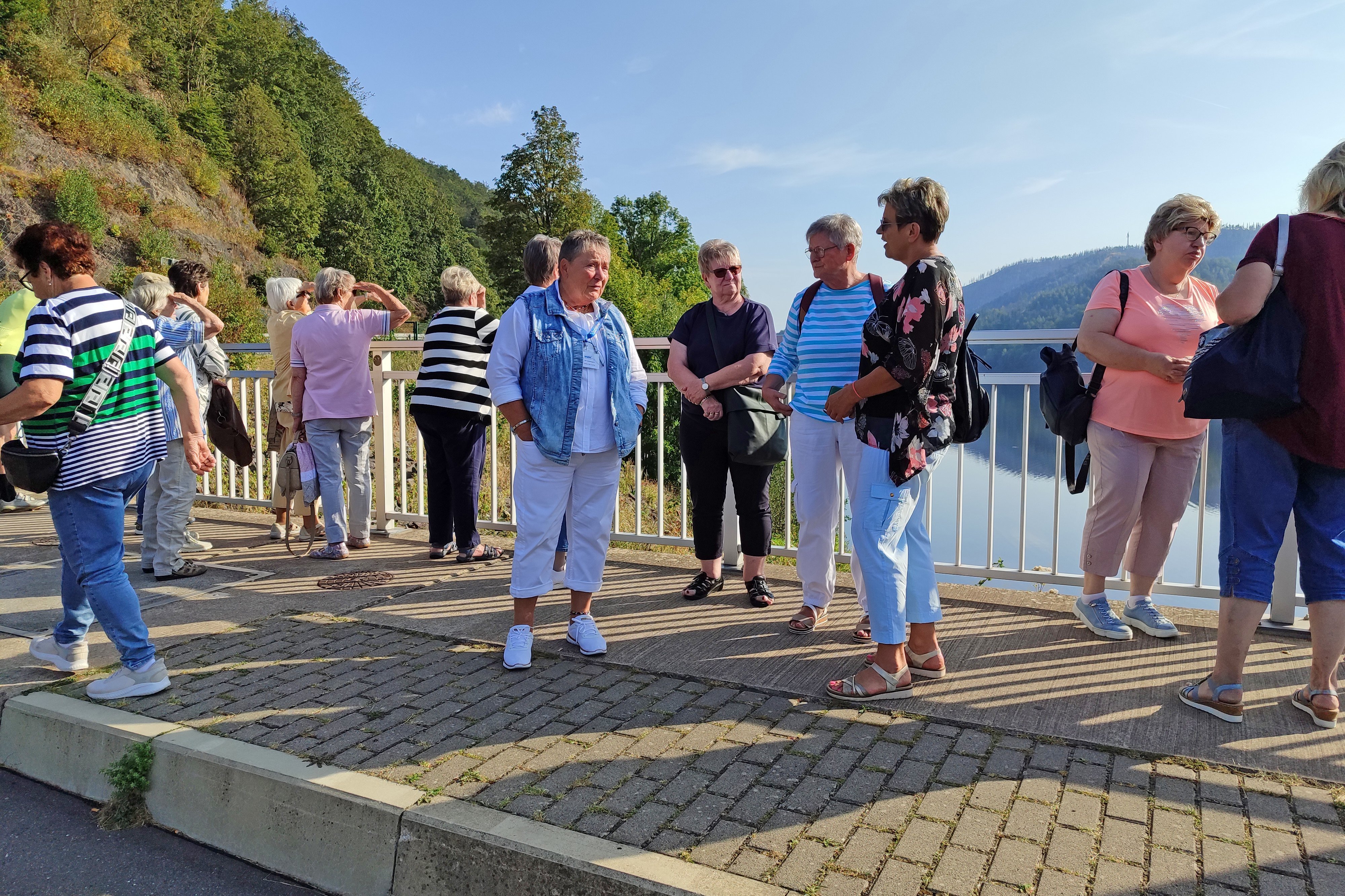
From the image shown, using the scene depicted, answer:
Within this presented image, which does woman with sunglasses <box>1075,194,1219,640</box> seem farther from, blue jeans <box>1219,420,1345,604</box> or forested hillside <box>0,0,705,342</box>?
forested hillside <box>0,0,705,342</box>

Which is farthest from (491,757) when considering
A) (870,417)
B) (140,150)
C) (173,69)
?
(173,69)

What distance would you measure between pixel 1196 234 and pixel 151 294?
18.6 feet

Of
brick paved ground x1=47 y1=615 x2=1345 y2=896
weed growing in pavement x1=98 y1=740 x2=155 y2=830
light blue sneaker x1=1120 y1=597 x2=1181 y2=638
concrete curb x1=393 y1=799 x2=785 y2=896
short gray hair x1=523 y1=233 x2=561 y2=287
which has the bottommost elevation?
weed growing in pavement x1=98 y1=740 x2=155 y2=830

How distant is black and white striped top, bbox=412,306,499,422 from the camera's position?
566cm

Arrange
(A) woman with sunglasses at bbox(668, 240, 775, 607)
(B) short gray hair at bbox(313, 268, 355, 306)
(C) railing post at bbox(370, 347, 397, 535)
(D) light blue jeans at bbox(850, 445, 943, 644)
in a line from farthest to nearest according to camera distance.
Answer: (C) railing post at bbox(370, 347, 397, 535) < (B) short gray hair at bbox(313, 268, 355, 306) < (A) woman with sunglasses at bbox(668, 240, 775, 607) < (D) light blue jeans at bbox(850, 445, 943, 644)

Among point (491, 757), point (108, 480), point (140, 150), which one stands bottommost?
point (491, 757)

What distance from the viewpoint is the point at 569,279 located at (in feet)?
12.9

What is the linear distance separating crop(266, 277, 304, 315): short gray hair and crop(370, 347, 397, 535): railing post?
2.45ft

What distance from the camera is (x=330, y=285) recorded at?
6.05 meters

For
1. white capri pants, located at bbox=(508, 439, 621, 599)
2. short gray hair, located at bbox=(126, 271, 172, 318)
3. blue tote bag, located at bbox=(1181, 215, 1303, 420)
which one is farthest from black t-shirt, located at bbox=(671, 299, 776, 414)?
short gray hair, located at bbox=(126, 271, 172, 318)

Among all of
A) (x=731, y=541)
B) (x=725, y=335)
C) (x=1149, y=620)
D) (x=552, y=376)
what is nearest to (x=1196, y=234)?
(x=1149, y=620)

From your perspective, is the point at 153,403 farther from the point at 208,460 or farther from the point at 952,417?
the point at 952,417

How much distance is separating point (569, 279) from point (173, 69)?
2865 inches

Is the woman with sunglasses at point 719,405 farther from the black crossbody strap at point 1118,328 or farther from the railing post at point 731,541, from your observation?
the black crossbody strap at point 1118,328
